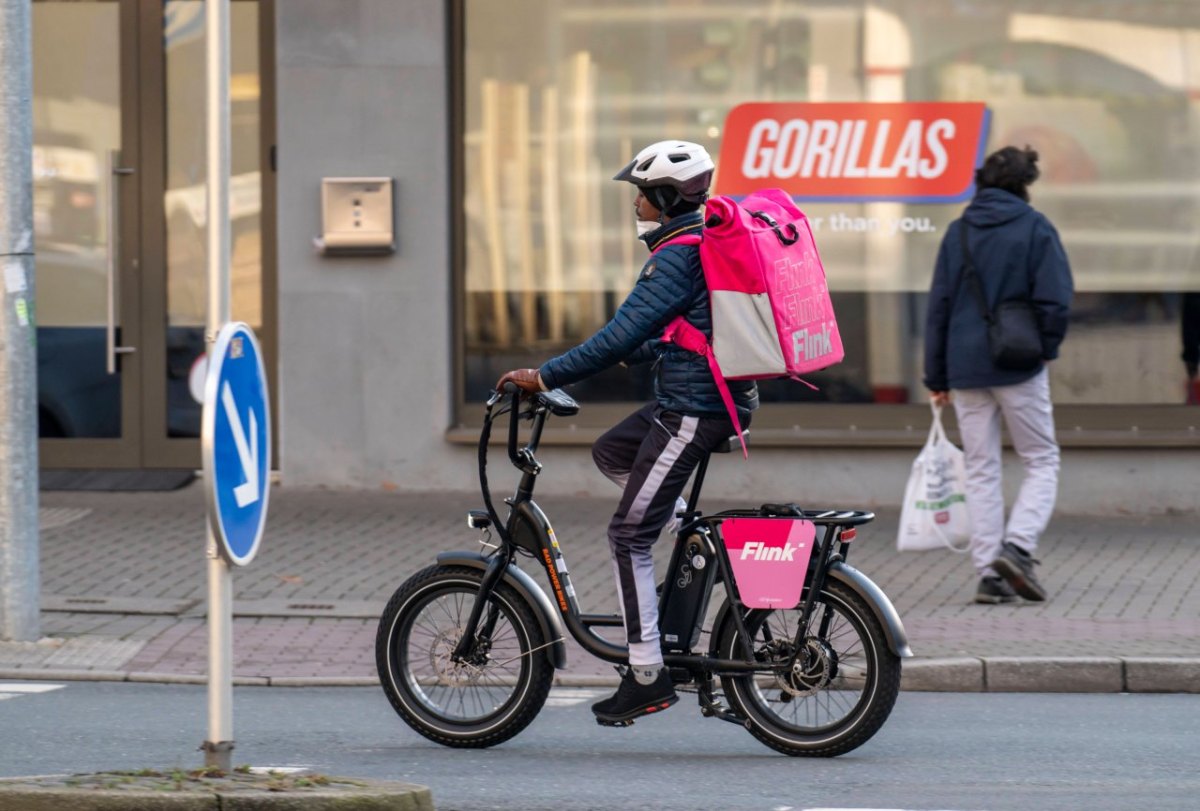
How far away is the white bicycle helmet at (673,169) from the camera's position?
6.18 meters

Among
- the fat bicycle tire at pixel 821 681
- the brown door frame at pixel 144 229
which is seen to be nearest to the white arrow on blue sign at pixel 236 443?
the fat bicycle tire at pixel 821 681

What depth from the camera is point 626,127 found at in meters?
12.5

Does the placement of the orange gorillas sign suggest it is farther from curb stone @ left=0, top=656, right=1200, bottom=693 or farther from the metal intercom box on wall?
curb stone @ left=0, top=656, right=1200, bottom=693

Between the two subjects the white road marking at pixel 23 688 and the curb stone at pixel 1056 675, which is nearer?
the white road marking at pixel 23 688

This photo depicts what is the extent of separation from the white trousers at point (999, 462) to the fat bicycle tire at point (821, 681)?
10.0 feet

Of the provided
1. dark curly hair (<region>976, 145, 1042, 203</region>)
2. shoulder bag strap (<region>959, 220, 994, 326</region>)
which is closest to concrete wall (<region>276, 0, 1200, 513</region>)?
shoulder bag strap (<region>959, 220, 994, 326</region>)

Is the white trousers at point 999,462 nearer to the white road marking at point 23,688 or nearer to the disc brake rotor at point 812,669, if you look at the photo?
the disc brake rotor at point 812,669

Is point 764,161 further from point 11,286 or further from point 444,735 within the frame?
point 444,735

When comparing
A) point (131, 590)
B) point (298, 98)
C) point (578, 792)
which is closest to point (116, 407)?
point (298, 98)

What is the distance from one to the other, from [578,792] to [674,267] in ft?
5.16

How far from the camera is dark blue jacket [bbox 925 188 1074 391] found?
353 inches

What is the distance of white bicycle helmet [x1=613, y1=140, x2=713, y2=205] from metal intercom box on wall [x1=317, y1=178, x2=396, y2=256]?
20.5 ft

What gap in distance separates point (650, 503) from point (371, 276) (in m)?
6.45

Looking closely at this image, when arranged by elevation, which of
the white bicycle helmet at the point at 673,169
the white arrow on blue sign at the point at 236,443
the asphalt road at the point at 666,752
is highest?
the white bicycle helmet at the point at 673,169
